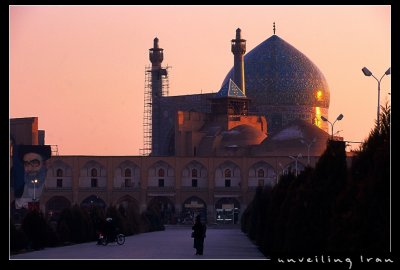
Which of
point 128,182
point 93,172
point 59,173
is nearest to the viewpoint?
point 128,182

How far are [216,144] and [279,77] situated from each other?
10.4 m

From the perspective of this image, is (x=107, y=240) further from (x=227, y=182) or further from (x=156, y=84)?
(x=156, y=84)

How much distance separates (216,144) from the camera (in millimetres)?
86250

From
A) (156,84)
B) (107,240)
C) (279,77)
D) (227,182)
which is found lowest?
(107,240)

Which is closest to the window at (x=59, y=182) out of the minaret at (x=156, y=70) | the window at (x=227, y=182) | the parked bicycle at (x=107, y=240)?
the window at (x=227, y=182)

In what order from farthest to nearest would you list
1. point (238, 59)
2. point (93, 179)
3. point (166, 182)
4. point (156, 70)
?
point (156, 70) < point (238, 59) < point (93, 179) < point (166, 182)

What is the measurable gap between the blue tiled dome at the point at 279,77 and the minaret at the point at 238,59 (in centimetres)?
326

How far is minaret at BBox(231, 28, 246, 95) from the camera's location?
3501 inches

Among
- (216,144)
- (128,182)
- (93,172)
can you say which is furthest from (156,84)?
(128,182)

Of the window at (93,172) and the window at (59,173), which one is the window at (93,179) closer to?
the window at (93,172)

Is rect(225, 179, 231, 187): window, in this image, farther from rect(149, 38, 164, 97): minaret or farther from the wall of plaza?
rect(149, 38, 164, 97): minaret

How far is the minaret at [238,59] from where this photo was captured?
88.9 meters

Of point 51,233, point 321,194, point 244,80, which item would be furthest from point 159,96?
point 321,194

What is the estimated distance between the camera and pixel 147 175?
3238 inches
